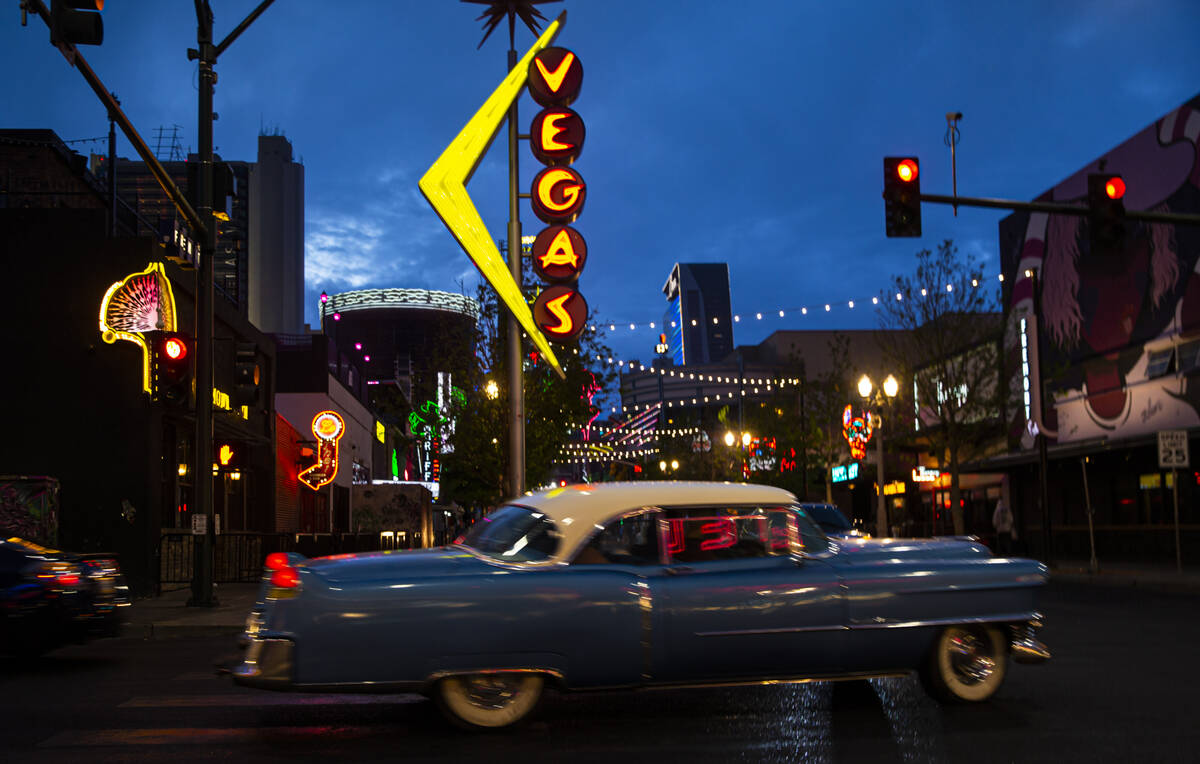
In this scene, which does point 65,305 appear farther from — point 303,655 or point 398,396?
point 398,396

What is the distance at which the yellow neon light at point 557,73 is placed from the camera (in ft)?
65.9

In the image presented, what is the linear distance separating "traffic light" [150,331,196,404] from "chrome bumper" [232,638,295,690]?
8920 millimetres

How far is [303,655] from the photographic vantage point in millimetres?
6148

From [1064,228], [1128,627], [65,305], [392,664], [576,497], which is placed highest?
[1064,228]

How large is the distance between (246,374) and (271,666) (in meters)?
10.2

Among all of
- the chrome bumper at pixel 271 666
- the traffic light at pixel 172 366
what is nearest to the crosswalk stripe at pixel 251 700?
the chrome bumper at pixel 271 666

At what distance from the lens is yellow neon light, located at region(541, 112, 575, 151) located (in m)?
20.0

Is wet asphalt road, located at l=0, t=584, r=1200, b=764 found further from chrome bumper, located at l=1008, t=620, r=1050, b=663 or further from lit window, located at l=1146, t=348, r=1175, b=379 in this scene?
lit window, located at l=1146, t=348, r=1175, b=379

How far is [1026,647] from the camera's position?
23.8 feet

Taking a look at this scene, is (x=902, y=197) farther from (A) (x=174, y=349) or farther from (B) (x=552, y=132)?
(A) (x=174, y=349)

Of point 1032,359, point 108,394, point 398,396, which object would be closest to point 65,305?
point 108,394

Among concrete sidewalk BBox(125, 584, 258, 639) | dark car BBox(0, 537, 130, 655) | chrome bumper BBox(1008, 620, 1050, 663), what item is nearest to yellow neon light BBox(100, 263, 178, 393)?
concrete sidewalk BBox(125, 584, 258, 639)

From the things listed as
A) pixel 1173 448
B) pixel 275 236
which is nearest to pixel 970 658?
pixel 1173 448

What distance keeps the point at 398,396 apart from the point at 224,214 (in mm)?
53633
